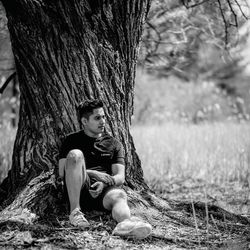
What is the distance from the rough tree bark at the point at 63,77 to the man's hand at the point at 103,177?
Result: 1.46 feet

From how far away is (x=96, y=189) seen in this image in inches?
149

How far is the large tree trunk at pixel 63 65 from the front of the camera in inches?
163

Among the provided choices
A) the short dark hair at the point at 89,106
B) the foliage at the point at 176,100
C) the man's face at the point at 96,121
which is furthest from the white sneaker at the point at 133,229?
the foliage at the point at 176,100

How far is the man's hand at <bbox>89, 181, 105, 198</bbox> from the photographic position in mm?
3740

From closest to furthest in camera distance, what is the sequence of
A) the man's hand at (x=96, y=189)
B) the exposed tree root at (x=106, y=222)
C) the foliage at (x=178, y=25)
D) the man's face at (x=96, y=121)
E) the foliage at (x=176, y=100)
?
the exposed tree root at (x=106, y=222), the man's hand at (x=96, y=189), the man's face at (x=96, y=121), the foliage at (x=178, y=25), the foliage at (x=176, y=100)

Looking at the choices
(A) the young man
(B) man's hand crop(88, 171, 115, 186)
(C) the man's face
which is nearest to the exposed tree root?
(A) the young man

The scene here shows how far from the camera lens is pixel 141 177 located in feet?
14.8

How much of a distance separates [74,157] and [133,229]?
2.26 ft

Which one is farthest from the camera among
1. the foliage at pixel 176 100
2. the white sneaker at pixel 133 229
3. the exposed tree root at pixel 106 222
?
the foliage at pixel 176 100

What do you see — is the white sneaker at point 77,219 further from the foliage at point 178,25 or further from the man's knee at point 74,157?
the foliage at point 178,25

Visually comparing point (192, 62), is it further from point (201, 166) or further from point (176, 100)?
point (176, 100)

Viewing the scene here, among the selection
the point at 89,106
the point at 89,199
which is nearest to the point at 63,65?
the point at 89,106

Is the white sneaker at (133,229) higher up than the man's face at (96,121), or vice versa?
the man's face at (96,121)

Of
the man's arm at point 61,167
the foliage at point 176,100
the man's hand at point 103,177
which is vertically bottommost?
the man's hand at point 103,177
